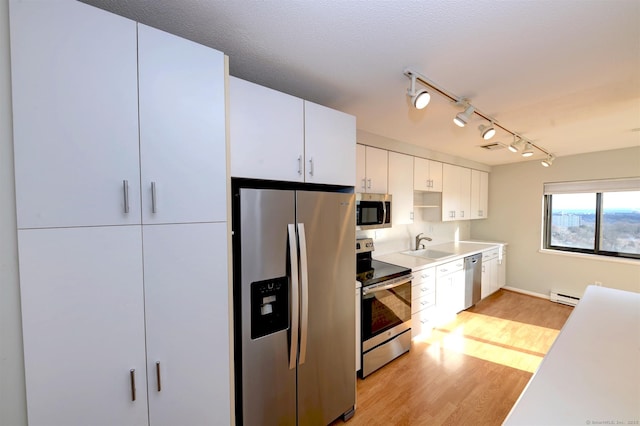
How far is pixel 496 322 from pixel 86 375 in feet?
13.8

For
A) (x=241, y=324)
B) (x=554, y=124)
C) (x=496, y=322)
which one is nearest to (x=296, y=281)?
(x=241, y=324)

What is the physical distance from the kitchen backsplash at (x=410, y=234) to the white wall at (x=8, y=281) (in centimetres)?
250

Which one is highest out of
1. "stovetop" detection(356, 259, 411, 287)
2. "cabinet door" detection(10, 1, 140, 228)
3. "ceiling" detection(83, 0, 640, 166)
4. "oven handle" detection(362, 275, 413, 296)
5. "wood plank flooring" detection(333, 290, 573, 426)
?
"ceiling" detection(83, 0, 640, 166)

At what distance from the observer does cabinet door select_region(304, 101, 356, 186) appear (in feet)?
5.32

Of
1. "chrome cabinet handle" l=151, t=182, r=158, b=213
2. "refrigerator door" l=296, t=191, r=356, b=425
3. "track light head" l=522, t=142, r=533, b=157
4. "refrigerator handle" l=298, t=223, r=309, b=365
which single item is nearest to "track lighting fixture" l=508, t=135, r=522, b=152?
"track light head" l=522, t=142, r=533, b=157

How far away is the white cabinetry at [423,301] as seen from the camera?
2.76 meters

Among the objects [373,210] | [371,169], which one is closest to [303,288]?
[373,210]

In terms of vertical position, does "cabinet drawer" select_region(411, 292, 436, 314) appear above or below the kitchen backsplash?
below

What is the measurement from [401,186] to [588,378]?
224cm

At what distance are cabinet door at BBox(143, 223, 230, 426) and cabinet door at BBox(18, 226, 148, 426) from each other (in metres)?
0.05

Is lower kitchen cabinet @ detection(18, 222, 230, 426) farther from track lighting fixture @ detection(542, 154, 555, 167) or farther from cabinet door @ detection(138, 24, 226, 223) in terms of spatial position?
track lighting fixture @ detection(542, 154, 555, 167)

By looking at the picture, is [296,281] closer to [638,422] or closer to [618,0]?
[638,422]

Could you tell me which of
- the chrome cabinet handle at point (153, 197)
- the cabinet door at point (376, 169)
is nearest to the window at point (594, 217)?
the cabinet door at point (376, 169)

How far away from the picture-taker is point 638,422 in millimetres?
805
